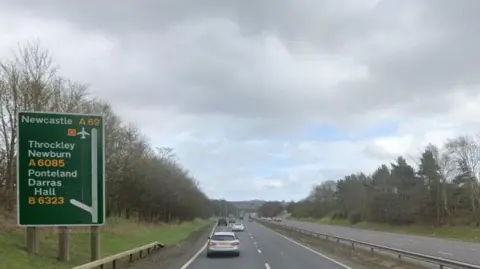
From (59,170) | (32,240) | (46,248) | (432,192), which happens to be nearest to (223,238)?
(46,248)

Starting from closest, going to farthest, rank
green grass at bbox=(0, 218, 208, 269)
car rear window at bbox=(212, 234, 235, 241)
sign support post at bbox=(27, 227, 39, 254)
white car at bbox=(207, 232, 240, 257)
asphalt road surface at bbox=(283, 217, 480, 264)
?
green grass at bbox=(0, 218, 208, 269)
sign support post at bbox=(27, 227, 39, 254)
asphalt road surface at bbox=(283, 217, 480, 264)
white car at bbox=(207, 232, 240, 257)
car rear window at bbox=(212, 234, 235, 241)

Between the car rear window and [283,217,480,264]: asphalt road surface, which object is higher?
the car rear window

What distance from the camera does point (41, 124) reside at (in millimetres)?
20203

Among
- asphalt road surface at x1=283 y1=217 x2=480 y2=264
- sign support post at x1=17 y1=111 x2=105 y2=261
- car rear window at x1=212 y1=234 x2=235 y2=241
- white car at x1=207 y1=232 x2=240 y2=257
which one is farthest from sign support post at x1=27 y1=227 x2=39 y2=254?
asphalt road surface at x1=283 y1=217 x2=480 y2=264

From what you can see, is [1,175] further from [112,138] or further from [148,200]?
[148,200]

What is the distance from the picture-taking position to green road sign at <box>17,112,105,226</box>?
19797 mm

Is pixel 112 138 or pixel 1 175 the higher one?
pixel 112 138

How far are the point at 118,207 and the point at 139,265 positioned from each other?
48.5m

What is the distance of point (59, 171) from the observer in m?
20.1

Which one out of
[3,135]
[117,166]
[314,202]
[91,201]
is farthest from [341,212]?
[91,201]

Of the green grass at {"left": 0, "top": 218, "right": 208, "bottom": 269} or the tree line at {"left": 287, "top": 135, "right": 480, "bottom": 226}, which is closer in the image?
the green grass at {"left": 0, "top": 218, "right": 208, "bottom": 269}

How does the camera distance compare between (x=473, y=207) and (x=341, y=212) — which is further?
(x=341, y=212)

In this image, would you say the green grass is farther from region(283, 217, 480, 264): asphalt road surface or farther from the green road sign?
region(283, 217, 480, 264): asphalt road surface

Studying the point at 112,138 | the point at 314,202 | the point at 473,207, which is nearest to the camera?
the point at 112,138
